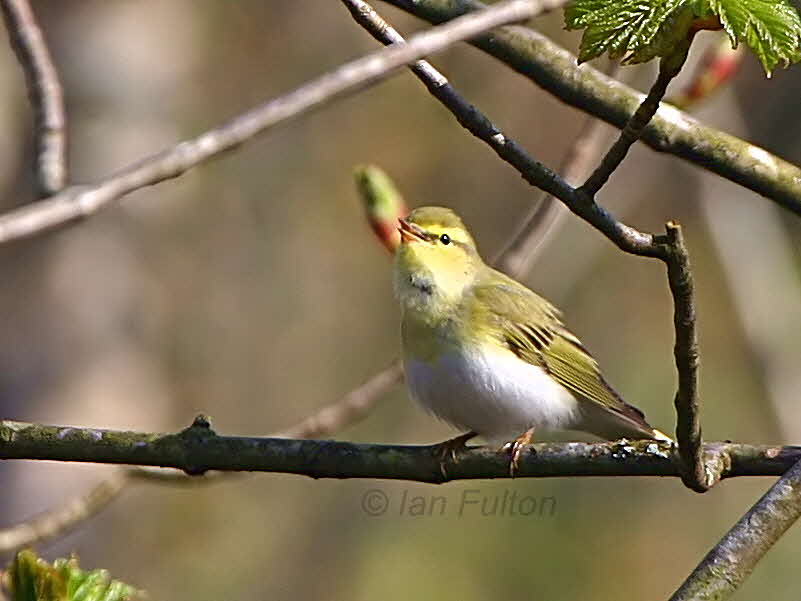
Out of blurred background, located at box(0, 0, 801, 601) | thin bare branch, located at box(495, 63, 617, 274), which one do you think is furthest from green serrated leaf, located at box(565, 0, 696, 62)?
blurred background, located at box(0, 0, 801, 601)

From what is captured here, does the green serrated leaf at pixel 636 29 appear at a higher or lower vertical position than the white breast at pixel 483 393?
higher

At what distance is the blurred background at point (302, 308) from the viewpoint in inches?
273

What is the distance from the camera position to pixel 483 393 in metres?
3.79

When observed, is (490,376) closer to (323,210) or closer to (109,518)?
(109,518)

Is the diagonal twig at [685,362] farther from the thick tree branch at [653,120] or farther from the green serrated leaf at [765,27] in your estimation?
the thick tree branch at [653,120]

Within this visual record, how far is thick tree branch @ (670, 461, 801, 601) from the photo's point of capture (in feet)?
6.73

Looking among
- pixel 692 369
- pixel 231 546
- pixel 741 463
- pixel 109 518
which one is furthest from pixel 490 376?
pixel 231 546

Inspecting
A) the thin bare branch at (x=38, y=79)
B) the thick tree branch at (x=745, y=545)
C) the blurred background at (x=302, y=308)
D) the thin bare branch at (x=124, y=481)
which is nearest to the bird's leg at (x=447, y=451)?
the thin bare branch at (x=124, y=481)

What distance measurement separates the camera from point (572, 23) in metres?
1.77

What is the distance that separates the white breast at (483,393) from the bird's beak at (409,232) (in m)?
0.39

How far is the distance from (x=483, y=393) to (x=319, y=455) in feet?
3.83

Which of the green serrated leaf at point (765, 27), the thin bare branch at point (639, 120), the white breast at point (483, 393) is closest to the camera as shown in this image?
the green serrated leaf at point (765, 27)

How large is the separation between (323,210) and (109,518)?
326 cm

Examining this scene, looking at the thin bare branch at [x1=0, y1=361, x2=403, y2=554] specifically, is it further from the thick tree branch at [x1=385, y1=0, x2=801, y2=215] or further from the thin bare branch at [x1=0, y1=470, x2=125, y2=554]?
the thick tree branch at [x1=385, y1=0, x2=801, y2=215]
